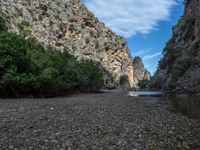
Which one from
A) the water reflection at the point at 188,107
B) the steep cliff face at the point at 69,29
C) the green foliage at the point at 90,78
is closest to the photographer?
the water reflection at the point at 188,107

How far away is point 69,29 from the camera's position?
316ft

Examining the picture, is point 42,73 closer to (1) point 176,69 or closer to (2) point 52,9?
(1) point 176,69

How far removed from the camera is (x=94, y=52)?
108438mm

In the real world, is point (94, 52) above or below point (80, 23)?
below

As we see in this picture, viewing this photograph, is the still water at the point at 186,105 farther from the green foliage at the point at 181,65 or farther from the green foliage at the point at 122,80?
the green foliage at the point at 122,80

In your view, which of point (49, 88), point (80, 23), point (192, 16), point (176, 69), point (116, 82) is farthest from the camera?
point (116, 82)

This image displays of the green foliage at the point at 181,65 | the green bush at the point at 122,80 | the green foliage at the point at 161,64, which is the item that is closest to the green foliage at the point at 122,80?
the green bush at the point at 122,80

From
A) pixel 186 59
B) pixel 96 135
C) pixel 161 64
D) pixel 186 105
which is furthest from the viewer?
pixel 161 64

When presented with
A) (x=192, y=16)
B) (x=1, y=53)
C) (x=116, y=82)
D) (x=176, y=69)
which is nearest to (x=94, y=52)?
(x=116, y=82)

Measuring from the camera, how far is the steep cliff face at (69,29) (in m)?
68.1

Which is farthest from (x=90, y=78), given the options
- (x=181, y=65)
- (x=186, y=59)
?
(x=186, y=59)

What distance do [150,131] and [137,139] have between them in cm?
166

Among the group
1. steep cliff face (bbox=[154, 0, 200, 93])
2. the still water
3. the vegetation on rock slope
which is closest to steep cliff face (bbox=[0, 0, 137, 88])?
the vegetation on rock slope

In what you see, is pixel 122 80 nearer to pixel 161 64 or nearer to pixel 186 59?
pixel 161 64
